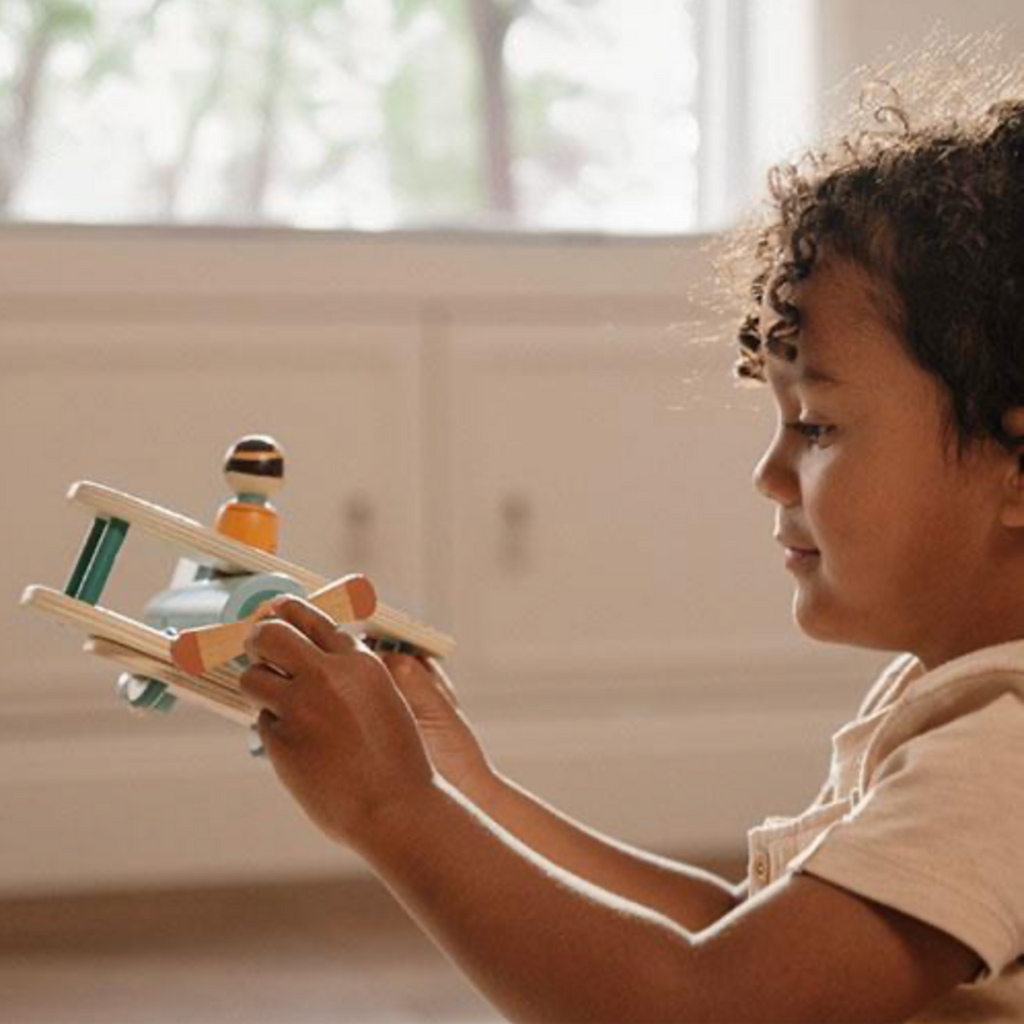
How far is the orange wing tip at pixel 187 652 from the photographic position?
899 millimetres

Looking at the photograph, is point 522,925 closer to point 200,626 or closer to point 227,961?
point 200,626

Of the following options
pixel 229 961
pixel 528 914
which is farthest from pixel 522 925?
pixel 229 961

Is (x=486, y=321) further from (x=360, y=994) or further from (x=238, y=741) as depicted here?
(x=360, y=994)

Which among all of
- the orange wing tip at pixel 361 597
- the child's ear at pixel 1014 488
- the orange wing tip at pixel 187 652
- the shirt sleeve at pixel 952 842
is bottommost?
the shirt sleeve at pixel 952 842

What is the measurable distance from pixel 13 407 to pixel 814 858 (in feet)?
5.01

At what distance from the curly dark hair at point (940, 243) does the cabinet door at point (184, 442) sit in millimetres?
Answer: 1316

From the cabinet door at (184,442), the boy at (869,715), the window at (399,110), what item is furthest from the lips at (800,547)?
the window at (399,110)

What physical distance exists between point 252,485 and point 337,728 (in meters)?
0.26

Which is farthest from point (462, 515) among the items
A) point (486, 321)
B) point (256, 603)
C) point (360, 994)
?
point (256, 603)

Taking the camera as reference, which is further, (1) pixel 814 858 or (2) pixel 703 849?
(2) pixel 703 849

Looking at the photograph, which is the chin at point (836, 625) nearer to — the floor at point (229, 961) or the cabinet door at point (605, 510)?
the floor at point (229, 961)

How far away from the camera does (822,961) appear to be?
0.78m

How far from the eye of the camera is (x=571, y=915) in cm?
82

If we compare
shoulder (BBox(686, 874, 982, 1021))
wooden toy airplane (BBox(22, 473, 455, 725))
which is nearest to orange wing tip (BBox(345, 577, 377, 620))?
wooden toy airplane (BBox(22, 473, 455, 725))
